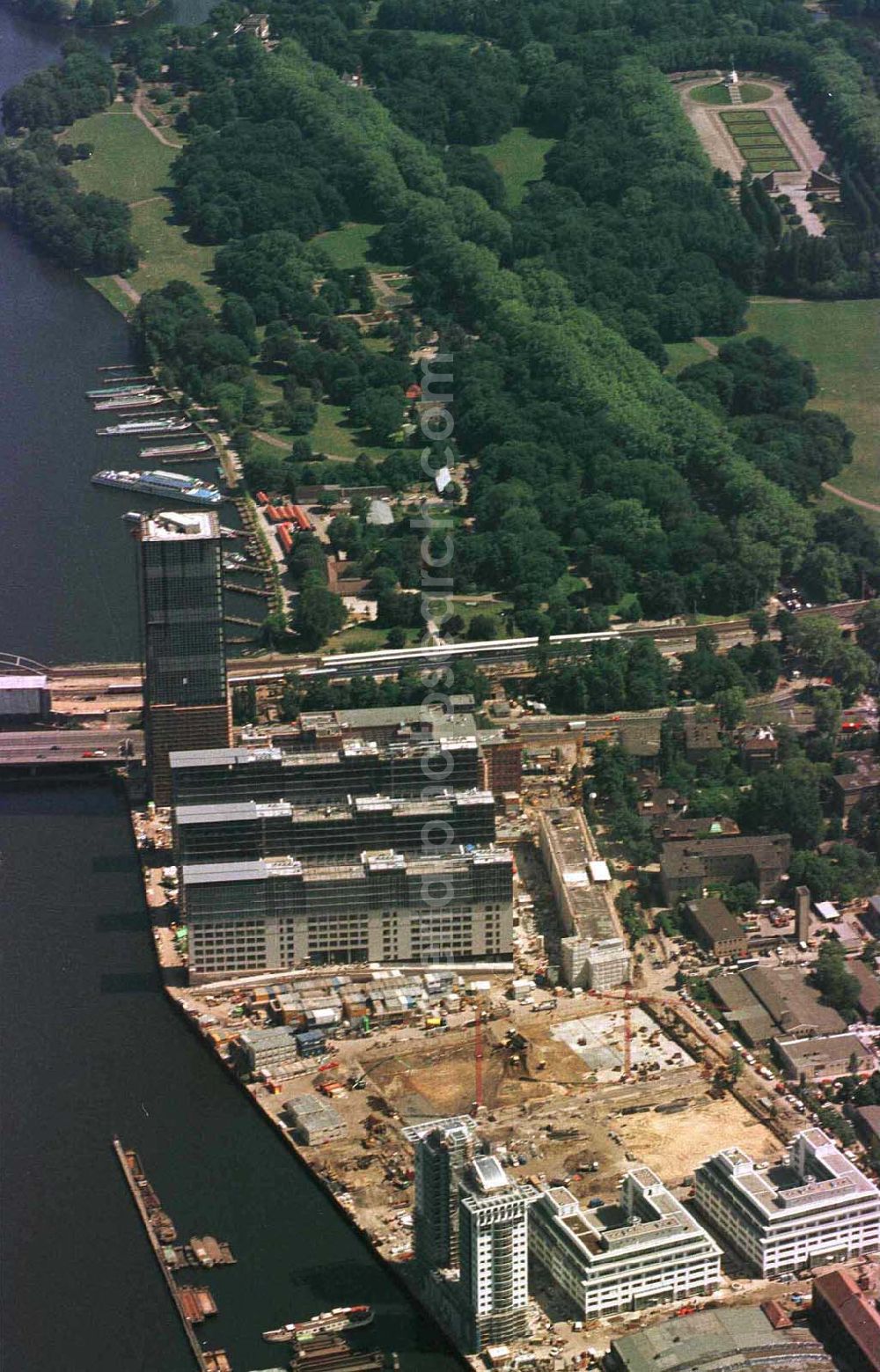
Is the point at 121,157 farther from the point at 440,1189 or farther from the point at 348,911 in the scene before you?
the point at 440,1189

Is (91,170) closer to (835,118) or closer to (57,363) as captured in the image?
(57,363)

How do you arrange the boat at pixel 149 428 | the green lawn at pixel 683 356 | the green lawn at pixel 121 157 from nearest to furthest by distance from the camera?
the boat at pixel 149 428 → the green lawn at pixel 683 356 → the green lawn at pixel 121 157

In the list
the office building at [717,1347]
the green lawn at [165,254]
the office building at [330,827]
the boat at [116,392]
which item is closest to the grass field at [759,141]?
the green lawn at [165,254]

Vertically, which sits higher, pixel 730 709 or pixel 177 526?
pixel 177 526

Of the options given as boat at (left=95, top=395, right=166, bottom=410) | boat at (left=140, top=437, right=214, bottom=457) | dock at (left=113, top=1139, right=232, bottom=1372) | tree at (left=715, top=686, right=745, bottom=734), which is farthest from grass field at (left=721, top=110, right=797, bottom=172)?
dock at (left=113, top=1139, right=232, bottom=1372)

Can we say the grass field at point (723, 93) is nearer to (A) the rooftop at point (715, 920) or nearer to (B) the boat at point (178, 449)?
(B) the boat at point (178, 449)

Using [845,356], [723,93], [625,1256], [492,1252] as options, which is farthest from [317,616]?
[723,93]
